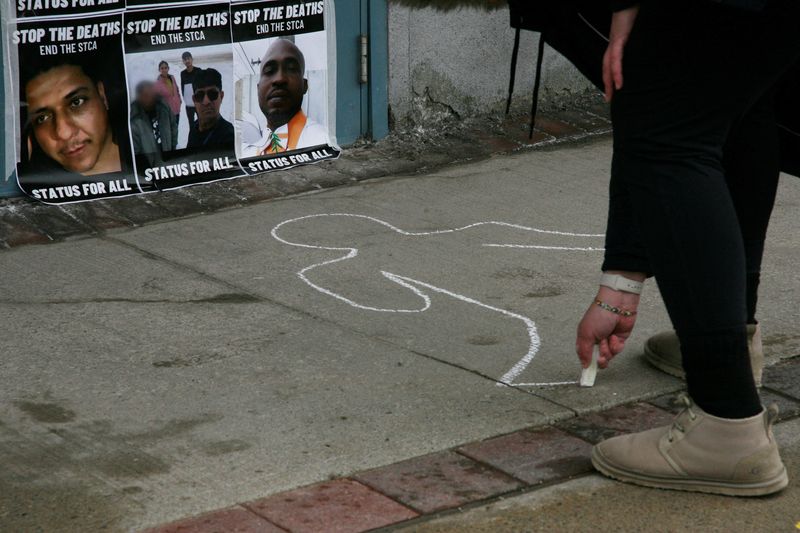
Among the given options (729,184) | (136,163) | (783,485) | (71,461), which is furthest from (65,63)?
(783,485)

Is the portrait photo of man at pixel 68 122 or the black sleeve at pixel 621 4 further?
the portrait photo of man at pixel 68 122

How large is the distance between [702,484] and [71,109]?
362 centimetres

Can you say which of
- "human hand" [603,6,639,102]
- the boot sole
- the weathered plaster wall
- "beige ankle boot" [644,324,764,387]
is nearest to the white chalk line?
"beige ankle boot" [644,324,764,387]

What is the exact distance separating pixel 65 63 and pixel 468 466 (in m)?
3.25

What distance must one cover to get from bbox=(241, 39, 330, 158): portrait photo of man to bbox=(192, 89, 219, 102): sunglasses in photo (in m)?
Result: 0.24

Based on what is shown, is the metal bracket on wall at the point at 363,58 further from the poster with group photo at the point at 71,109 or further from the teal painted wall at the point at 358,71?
the poster with group photo at the point at 71,109

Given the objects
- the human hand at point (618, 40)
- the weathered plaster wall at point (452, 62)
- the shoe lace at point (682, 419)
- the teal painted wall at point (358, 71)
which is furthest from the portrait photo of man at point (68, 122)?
the shoe lace at point (682, 419)

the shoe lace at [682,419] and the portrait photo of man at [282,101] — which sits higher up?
the portrait photo of man at [282,101]

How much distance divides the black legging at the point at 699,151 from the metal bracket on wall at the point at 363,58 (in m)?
3.64

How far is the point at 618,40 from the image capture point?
2.89 metres

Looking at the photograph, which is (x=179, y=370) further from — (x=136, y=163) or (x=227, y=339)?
(x=136, y=163)

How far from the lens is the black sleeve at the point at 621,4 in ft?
9.38

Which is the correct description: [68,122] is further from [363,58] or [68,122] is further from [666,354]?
[666,354]

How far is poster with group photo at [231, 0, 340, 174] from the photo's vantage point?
19.9ft
